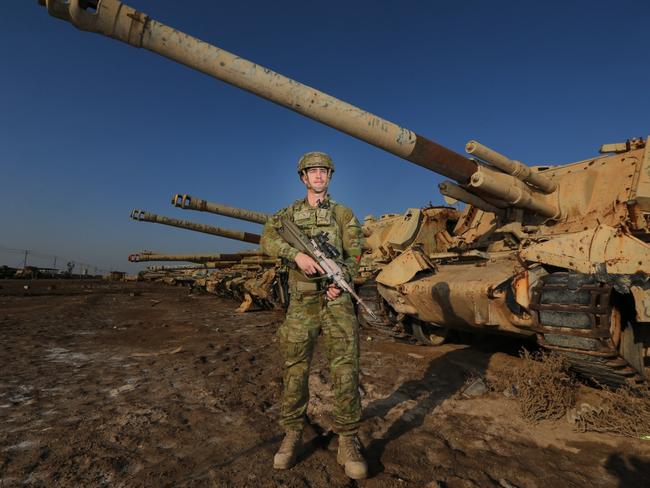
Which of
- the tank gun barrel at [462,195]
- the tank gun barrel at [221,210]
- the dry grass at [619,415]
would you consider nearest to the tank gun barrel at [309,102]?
the tank gun barrel at [462,195]

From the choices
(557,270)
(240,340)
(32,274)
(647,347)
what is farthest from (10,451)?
(32,274)

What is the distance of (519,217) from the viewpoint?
19.5 feet

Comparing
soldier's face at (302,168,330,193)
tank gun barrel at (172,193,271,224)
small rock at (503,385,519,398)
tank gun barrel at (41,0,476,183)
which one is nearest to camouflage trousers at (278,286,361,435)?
soldier's face at (302,168,330,193)

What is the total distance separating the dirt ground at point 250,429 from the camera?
2383 mm

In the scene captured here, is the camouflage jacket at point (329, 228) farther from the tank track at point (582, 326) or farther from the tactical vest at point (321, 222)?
the tank track at point (582, 326)

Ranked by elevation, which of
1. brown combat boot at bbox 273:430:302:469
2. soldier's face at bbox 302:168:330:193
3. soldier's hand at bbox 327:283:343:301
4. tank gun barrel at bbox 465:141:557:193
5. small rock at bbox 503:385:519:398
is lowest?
brown combat boot at bbox 273:430:302:469

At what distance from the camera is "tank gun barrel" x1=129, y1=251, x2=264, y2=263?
1705 centimetres

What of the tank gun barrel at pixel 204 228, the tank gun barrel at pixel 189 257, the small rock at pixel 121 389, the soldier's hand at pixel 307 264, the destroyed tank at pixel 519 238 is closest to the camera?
the soldier's hand at pixel 307 264

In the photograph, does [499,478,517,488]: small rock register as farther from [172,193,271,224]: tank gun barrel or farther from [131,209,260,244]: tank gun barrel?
[131,209,260,244]: tank gun barrel

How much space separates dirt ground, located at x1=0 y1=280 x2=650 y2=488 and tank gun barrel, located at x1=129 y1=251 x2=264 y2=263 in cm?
1145

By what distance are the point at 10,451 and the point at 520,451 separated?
3.47 m

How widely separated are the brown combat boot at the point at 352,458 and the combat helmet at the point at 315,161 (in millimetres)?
1829

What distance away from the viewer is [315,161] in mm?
2791

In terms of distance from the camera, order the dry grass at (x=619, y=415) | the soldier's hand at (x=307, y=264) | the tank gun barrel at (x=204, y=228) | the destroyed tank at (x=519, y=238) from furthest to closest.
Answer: the tank gun barrel at (x=204, y=228), the destroyed tank at (x=519, y=238), the dry grass at (x=619, y=415), the soldier's hand at (x=307, y=264)
